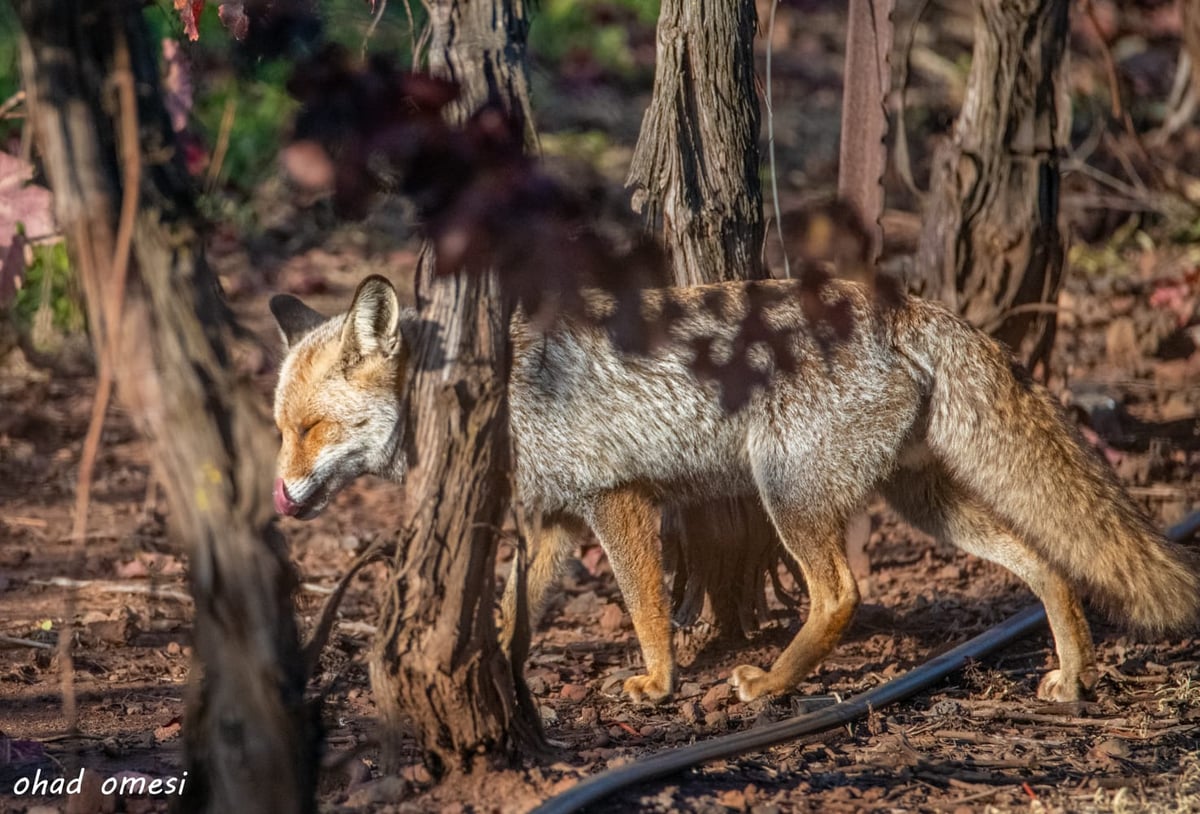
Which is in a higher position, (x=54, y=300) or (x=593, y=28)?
(x=593, y=28)

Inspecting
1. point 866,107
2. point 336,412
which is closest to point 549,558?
point 336,412

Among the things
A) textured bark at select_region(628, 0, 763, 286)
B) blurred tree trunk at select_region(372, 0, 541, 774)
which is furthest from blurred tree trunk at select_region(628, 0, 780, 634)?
blurred tree trunk at select_region(372, 0, 541, 774)

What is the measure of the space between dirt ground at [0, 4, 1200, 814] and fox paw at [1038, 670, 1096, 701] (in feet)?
0.19

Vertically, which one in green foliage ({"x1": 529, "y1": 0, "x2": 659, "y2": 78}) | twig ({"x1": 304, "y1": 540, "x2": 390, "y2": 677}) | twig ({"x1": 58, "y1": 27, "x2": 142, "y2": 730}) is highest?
green foliage ({"x1": 529, "y1": 0, "x2": 659, "y2": 78})

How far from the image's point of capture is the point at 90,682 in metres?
4.95

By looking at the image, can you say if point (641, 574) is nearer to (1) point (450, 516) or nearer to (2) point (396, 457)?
(2) point (396, 457)

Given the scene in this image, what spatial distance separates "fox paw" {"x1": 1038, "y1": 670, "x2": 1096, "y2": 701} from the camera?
16.0 feet

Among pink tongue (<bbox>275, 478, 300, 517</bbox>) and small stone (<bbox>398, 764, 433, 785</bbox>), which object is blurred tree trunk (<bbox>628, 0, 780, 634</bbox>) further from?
small stone (<bbox>398, 764, 433, 785</bbox>)

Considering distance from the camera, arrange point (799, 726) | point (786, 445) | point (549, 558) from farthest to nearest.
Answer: point (549, 558), point (786, 445), point (799, 726)

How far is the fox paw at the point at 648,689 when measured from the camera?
4.89m

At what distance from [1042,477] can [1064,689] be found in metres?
0.79

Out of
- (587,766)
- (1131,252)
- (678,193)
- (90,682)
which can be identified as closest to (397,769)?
(587,766)

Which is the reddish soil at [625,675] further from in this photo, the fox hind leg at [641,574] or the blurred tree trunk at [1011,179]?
the blurred tree trunk at [1011,179]

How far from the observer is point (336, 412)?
Result: 5.05 m
